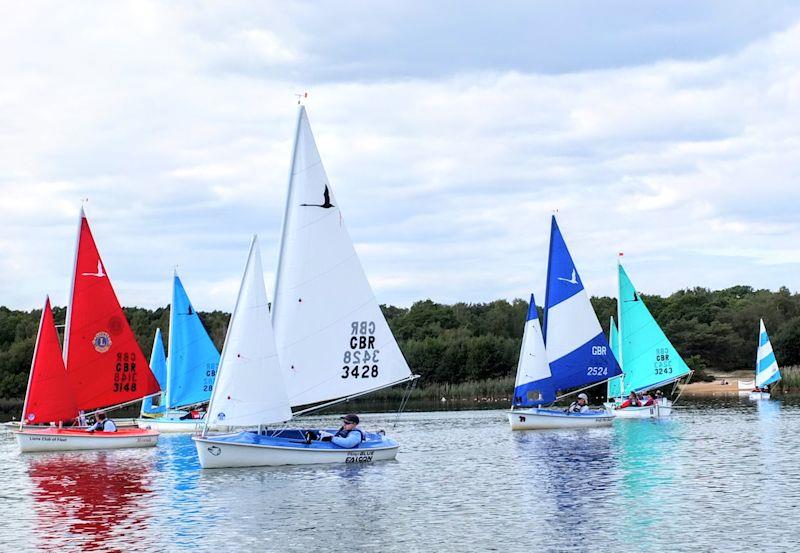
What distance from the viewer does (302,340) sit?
34031 mm

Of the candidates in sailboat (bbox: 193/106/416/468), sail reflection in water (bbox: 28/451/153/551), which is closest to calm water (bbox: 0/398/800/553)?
sail reflection in water (bbox: 28/451/153/551)

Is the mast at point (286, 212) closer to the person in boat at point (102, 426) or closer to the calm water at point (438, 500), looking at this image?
the calm water at point (438, 500)

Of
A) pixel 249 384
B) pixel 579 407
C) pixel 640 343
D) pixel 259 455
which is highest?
pixel 640 343

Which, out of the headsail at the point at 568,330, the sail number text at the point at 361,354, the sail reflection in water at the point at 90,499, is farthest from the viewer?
the headsail at the point at 568,330

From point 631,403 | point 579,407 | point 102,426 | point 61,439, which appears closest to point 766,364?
point 631,403

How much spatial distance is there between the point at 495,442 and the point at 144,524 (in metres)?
24.0

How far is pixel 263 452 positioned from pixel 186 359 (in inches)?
1041

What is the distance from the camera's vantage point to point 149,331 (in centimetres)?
12169

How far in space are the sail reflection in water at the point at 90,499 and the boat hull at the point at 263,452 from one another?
2.22 metres

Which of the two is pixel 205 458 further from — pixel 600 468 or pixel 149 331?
pixel 149 331

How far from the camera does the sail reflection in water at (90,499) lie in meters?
23.3

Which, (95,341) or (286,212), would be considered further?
(95,341)

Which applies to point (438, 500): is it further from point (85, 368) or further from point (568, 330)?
point (568, 330)

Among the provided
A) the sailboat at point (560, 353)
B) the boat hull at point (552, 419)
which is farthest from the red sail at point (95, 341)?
the sailboat at point (560, 353)
